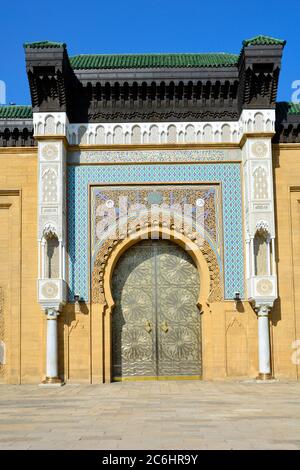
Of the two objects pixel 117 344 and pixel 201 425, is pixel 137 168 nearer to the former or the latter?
pixel 117 344

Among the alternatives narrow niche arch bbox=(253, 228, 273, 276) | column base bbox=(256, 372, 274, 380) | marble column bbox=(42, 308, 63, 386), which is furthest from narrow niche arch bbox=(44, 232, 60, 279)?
column base bbox=(256, 372, 274, 380)

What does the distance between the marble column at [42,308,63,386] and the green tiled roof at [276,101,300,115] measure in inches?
176

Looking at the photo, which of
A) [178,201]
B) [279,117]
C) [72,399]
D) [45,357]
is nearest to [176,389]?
[72,399]

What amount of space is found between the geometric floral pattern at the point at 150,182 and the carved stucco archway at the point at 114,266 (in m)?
0.17

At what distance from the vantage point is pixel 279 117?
34.1 feet

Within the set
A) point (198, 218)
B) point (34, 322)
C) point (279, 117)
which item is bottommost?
point (34, 322)

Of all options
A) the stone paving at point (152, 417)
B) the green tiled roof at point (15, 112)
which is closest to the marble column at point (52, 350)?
the stone paving at point (152, 417)

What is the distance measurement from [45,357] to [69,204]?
7.21 ft

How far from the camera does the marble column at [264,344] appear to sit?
377 inches

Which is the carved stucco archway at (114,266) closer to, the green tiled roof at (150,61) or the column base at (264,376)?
the column base at (264,376)

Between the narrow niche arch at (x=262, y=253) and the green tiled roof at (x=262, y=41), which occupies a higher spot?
the green tiled roof at (x=262, y=41)

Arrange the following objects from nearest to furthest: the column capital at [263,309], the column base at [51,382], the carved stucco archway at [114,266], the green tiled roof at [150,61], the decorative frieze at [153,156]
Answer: the column base at [51,382], the column capital at [263,309], the carved stucco archway at [114,266], the decorative frieze at [153,156], the green tiled roof at [150,61]

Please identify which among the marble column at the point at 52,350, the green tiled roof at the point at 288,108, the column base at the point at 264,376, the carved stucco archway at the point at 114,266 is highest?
the green tiled roof at the point at 288,108

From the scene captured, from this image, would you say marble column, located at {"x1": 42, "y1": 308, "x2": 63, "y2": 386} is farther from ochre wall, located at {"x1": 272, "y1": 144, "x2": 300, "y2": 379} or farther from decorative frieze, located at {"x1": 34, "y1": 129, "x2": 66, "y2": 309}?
ochre wall, located at {"x1": 272, "y1": 144, "x2": 300, "y2": 379}
